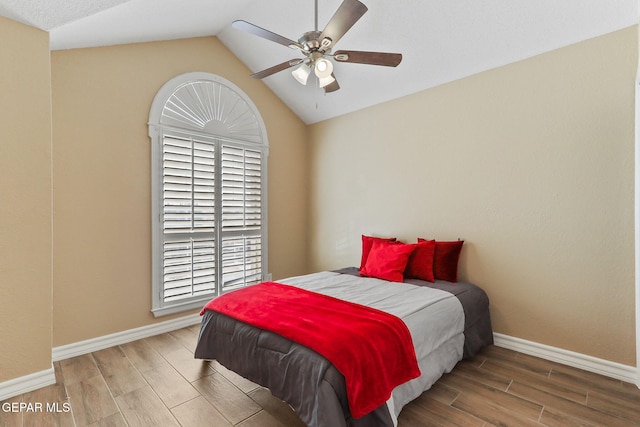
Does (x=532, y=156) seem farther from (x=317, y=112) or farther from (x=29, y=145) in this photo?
(x=29, y=145)

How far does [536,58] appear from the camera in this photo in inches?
107

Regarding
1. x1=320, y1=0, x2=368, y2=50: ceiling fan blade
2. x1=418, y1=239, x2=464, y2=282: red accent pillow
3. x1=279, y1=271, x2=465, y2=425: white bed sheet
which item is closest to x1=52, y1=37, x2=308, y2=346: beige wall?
x1=279, y1=271, x2=465, y2=425: white bed sheet

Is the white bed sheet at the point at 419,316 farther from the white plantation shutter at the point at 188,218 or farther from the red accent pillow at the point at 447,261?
the white plantation shutter at the point at 188,218

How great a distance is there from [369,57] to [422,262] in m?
1.93

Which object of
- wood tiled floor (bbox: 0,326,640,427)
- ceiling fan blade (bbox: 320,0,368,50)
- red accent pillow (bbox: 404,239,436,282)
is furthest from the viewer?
red accent pillow (bbox: 404,239,436,282)

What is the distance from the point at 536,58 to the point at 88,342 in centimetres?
470

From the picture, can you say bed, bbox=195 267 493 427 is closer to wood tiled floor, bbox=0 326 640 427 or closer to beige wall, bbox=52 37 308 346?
wood tiled floor, bbox=0 326 640 427

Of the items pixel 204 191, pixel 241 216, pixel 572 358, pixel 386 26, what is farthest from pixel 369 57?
pixel 572 358

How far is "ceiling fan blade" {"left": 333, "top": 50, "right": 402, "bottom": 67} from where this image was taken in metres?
2.16

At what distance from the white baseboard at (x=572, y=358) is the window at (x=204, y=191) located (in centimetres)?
286

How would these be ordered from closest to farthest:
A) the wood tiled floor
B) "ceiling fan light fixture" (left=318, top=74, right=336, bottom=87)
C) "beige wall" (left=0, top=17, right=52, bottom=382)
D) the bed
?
the bed → the wood tiled floor → "beige wall" (left=0, top=17, right=52, bottom=382) → "ceiling fan light fixture" (left=318, top=74, right=336, bottom=87)

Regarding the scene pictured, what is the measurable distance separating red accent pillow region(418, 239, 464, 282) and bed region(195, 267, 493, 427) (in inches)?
4.4

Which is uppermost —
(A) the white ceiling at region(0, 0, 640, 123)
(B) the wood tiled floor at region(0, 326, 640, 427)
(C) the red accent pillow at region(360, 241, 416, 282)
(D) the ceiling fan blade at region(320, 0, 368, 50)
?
(A) the white ceiling at region(0, 0, 640, 123)

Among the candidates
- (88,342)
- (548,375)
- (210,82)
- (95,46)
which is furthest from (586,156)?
(88,342)
